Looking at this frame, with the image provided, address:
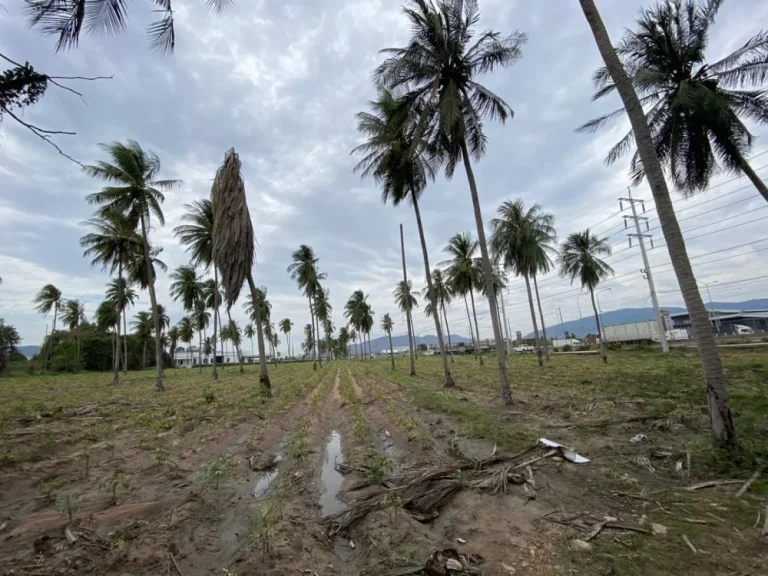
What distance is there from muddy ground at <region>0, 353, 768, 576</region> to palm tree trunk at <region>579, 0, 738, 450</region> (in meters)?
0.53

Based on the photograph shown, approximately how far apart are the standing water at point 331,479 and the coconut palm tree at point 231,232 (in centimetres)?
952

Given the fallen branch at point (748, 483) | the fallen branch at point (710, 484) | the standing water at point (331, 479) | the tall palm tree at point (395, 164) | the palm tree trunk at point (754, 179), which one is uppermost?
the tall palm tree at point (395, 164)

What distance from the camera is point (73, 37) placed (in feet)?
11.8

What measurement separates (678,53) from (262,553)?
20.3 m

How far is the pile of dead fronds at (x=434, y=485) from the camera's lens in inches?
168

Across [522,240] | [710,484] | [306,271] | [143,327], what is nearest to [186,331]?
[143,327]

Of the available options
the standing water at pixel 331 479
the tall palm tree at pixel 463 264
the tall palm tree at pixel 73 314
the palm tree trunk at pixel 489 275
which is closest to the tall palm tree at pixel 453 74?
the palm tree trunk at pixel 489 275

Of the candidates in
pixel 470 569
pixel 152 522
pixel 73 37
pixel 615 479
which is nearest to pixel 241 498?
pixel 152 522

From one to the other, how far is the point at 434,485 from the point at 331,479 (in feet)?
6.51

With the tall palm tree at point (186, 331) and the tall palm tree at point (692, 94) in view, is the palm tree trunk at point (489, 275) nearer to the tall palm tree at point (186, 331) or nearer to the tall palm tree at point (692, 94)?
the tall palm tree at point (692, 94)

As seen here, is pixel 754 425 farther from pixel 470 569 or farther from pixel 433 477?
pixel 470 569

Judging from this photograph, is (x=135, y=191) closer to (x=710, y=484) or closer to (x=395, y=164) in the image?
(x=395, y=164)

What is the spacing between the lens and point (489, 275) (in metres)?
12.0

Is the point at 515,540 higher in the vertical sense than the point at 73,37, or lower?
lower
